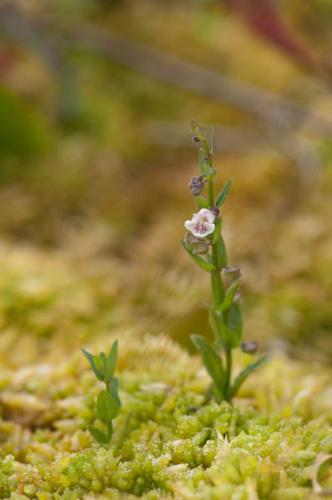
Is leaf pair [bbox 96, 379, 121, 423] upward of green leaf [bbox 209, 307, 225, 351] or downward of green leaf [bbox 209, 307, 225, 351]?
downward

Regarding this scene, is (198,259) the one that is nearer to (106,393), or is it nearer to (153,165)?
(106,393)

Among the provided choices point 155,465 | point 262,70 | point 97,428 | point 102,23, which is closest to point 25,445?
point 97,428

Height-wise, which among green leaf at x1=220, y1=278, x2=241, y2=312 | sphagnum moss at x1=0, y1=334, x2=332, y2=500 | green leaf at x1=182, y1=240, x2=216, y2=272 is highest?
green leaf at x1=182, y1=240, x2=216, y2=272

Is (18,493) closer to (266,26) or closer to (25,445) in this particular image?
(25,445)

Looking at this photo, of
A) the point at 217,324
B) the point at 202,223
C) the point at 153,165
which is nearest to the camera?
the point at 202,223

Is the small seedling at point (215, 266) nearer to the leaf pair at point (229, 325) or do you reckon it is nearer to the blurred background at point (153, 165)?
the leaf pair at point (229, 325)

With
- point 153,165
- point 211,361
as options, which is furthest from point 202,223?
point 153,165

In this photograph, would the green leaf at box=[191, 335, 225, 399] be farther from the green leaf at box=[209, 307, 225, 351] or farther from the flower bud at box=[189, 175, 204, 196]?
the flower bud at box=[189, 175, 204, 196]

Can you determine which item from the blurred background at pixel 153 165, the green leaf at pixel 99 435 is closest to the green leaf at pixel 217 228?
the green leaf at pixel 99 435

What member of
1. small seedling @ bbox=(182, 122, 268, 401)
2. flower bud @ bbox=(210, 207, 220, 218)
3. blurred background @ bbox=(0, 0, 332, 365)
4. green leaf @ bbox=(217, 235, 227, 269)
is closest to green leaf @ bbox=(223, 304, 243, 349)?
small seedling @ bbox=(182, 122, 268, 401)
